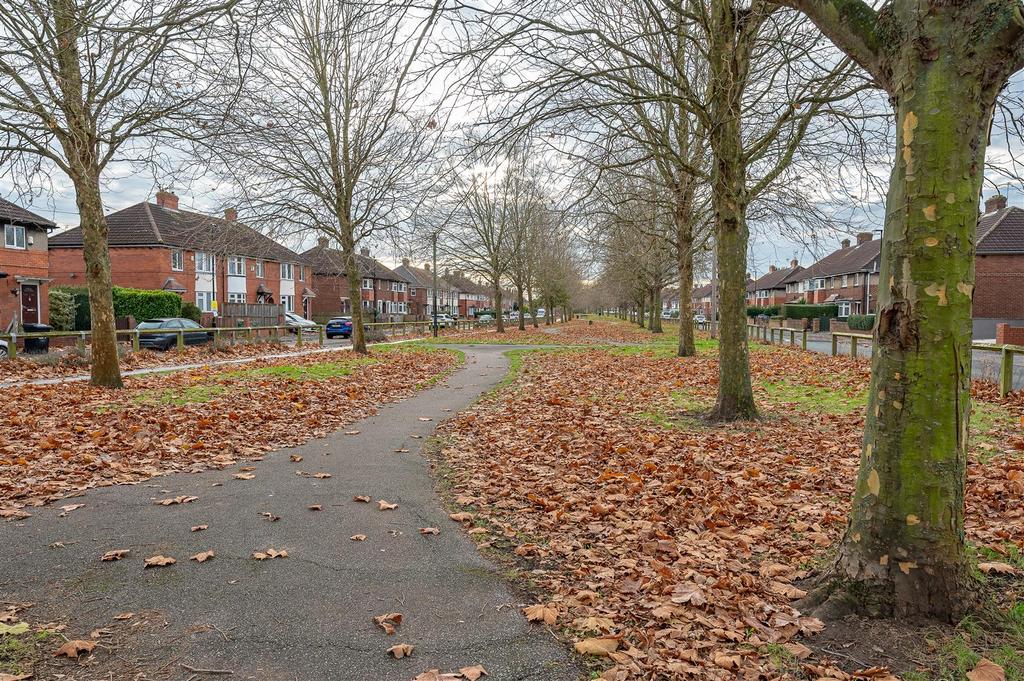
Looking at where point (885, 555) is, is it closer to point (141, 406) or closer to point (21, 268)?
point (141, 406)

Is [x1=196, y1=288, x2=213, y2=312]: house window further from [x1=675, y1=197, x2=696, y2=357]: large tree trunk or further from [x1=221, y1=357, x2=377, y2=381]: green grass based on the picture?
[x1=675, y1=197, x2=696, y2=357]: large tree trunk

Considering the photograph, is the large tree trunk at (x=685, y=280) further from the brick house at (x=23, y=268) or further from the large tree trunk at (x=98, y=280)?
the brick house at (x=23, y=268)

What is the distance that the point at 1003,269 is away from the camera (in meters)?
39.9

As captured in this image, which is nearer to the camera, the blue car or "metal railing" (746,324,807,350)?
"metal railing" (746,324,807,350)

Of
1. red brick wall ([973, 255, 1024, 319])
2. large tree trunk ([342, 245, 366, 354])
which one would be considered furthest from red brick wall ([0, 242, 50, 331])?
red brick wall ([973, 255, 1024, 319])

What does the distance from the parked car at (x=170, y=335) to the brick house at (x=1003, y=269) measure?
45.3 m

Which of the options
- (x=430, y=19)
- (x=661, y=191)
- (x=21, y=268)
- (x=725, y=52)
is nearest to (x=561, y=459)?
(x=430, y=19)

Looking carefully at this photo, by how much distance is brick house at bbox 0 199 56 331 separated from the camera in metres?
30.4

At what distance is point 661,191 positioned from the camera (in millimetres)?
22094

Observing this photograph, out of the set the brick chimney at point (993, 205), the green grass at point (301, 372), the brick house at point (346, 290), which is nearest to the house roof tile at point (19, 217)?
the green grass at point (301, 372)

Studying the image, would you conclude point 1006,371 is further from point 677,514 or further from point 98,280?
point 98,280

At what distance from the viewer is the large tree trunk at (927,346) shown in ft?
10.5

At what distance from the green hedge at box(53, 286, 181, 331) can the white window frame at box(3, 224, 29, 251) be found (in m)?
3.91

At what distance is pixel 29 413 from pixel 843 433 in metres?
12.0
